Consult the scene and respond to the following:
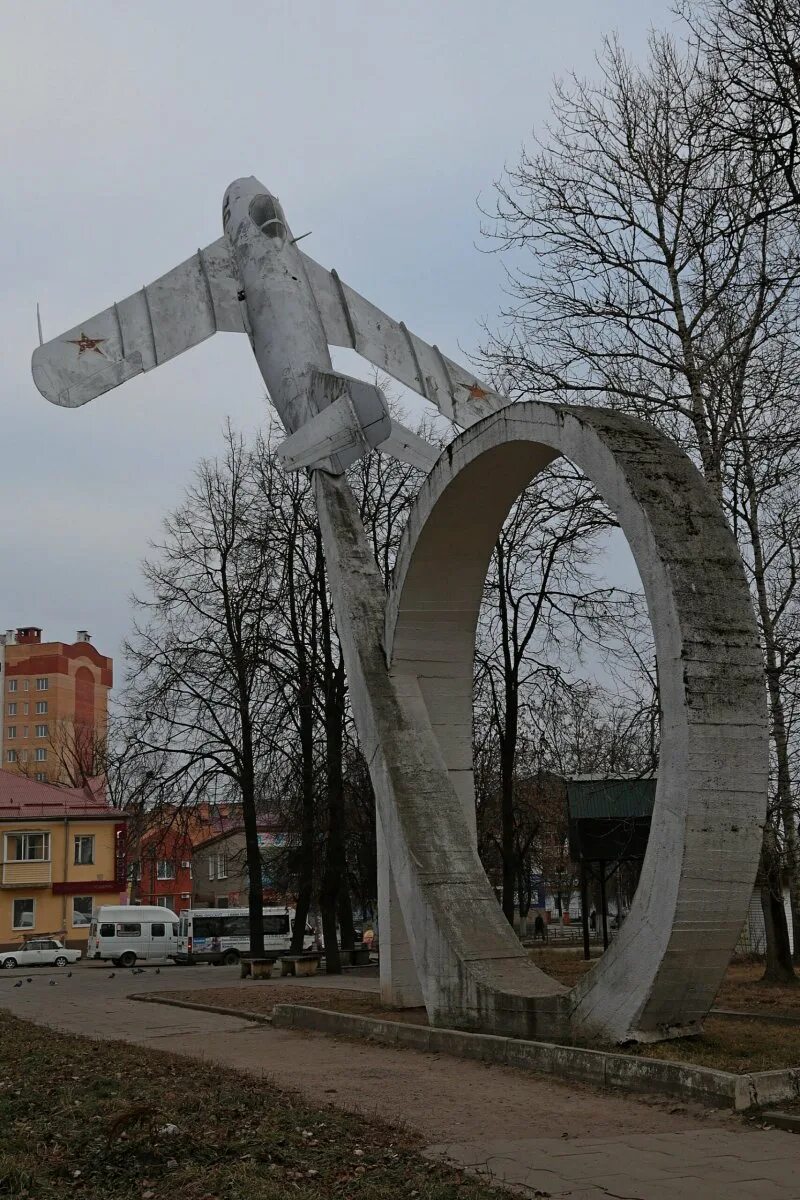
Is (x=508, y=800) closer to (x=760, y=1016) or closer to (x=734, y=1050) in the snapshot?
(x=760, y=1016)

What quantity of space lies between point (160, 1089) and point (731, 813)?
3954mm

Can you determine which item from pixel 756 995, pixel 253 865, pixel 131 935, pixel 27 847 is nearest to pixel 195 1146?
pixel 756 995

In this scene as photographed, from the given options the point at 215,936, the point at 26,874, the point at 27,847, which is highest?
the point at 27,847

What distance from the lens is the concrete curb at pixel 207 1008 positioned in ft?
42.8

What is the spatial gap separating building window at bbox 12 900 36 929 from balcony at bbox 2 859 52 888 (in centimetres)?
74

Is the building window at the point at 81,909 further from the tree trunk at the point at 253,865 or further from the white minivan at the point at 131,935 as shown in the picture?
the tree trunk at the point at 253,865

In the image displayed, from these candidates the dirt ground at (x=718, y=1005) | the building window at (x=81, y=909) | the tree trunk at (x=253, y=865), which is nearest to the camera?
the dirt ground at (x=718, y=1005)

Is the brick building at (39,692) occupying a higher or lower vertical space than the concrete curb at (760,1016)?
higher

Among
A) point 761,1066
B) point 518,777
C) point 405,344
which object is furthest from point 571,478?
point 518,777

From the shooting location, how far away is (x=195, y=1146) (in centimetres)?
604

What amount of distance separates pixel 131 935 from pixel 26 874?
256 inches

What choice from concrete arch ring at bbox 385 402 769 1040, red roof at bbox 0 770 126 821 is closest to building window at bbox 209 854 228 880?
red roof at bbox 0 770 126 821

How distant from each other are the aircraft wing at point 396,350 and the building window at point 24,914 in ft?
94.2

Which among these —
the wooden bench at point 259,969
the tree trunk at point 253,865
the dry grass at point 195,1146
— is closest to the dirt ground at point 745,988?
the wooden bench at point 259,969
